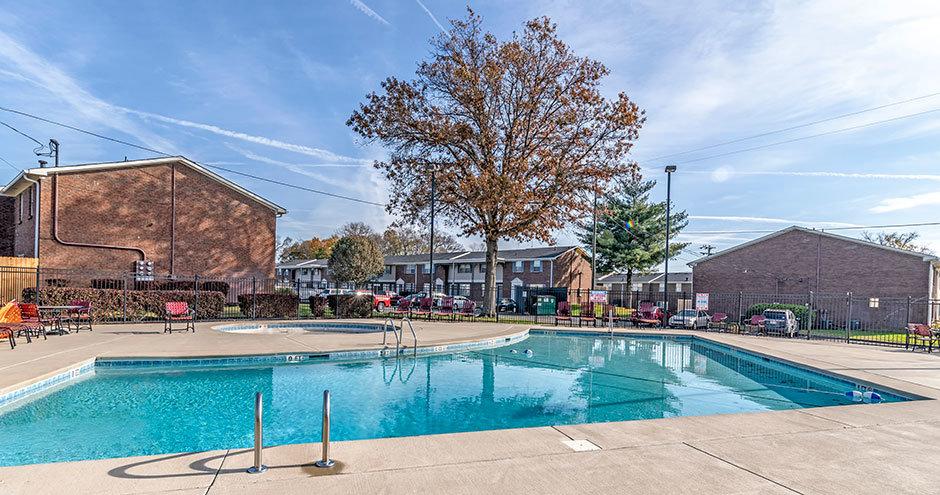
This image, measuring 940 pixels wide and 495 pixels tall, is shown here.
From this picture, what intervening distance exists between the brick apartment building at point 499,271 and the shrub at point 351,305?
53.9 ft

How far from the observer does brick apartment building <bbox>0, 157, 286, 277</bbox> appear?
21.9 meters

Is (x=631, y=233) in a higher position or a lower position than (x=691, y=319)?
higher

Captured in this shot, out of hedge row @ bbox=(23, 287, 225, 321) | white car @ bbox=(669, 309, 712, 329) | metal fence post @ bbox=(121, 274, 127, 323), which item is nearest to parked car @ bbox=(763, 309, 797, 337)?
white car @ bbox=(669, 309, 712, 329)

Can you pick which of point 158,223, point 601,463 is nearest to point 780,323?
point 601,463

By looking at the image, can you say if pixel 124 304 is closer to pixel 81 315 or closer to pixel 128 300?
pixel 128 300

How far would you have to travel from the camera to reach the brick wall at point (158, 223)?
2230 cm

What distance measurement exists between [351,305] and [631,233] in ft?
86.8

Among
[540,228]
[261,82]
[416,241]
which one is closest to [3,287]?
[261,82]

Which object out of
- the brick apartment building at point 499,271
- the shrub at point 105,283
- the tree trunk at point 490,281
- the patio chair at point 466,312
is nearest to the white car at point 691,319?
the tree trunk at point 490,281

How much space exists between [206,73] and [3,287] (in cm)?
1016

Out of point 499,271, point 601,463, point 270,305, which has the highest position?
point 499,271

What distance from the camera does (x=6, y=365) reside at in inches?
337

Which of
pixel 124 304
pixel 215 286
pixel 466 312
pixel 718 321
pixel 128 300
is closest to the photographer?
pixel 124 304

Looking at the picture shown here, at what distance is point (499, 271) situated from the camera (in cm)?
4716
